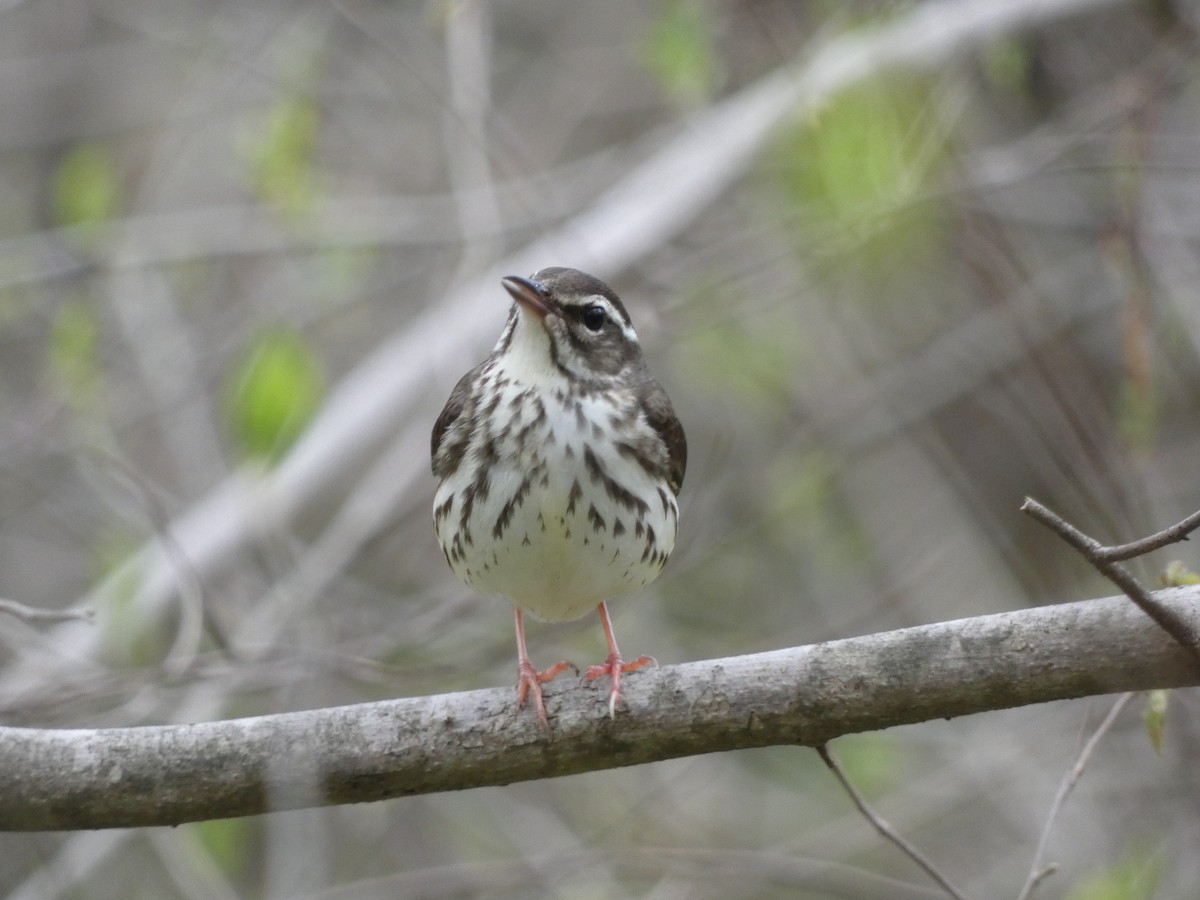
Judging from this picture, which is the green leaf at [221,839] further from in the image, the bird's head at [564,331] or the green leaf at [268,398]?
the bird's head at [564,331]

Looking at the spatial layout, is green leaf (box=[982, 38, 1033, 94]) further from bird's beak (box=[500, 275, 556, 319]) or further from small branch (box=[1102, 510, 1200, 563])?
small branch (box=[1102, 510, 1200, 563])

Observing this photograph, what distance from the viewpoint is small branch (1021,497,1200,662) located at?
289 centimetres

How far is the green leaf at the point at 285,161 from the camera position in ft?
25.5

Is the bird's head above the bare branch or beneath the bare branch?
beneath

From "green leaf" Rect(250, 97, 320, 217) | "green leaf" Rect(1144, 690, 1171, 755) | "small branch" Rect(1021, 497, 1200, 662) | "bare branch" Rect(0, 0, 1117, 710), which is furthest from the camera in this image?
"green leaf" Rect(250, 97, 320, 217)

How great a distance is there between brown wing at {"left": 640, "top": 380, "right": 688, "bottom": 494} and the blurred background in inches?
50.6

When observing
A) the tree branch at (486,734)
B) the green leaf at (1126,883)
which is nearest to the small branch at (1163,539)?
the tree branch at (486,734)

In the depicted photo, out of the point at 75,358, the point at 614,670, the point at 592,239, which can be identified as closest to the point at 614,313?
the point at 614,670

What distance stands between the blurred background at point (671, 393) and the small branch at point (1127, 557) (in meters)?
2.32

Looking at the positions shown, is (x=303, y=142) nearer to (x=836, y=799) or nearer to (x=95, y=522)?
(x=95, y=522)

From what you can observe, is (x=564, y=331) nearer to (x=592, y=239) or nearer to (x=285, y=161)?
(x=592, y=239)

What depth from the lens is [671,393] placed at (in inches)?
350

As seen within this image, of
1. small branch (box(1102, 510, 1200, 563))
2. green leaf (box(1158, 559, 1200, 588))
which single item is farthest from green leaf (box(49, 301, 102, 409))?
small branch (box(1102, 510, 1200, 563))

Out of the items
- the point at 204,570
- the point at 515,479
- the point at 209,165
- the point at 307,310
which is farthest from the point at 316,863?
the point at 209,165
